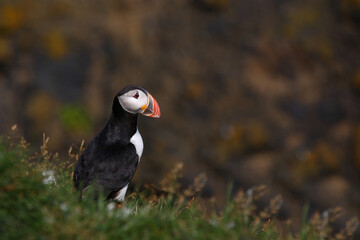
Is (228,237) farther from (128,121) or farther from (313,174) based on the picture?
(313,174)

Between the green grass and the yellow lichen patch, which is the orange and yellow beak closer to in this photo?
the green grass

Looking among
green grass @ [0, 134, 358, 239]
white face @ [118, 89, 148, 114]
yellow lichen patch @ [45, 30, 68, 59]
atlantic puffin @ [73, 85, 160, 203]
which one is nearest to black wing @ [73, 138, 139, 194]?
A: atlantic puffin @ [73, 85, 160, 203]

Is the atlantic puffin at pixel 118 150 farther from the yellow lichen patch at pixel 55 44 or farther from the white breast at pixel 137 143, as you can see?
the yellow lichen patch at pixel 55 44

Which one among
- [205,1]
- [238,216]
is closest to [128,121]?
[238,216]

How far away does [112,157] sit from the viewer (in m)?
5.14

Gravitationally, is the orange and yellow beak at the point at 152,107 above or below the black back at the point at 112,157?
above

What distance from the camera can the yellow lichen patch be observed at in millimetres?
13102

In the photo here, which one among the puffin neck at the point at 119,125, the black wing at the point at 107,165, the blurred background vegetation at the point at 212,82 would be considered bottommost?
the blurred background vegetation at the point at 212,82

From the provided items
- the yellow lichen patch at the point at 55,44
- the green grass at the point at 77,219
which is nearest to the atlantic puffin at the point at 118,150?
the green grass at the point at 77,219

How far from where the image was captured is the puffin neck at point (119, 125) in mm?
5277

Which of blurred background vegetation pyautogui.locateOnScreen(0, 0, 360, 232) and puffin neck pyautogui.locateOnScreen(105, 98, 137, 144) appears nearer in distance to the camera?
puffin neck pyautogui.locateOnScreen(105, 98, 137, 144)

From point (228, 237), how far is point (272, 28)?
39.2 feet

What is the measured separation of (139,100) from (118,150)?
1.94ft

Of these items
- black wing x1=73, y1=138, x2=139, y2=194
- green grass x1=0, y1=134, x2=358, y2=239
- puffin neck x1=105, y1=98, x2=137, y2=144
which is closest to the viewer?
green grass x1=0, y1=134, x2=358, y2=239
